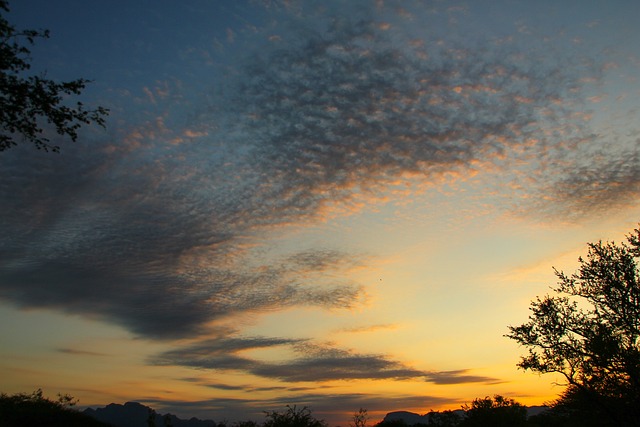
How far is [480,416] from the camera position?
251 ft

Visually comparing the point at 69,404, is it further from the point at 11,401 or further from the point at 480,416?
the point at 480,416

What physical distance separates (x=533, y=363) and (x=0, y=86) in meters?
39.3

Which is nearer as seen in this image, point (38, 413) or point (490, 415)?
point (38, 413)

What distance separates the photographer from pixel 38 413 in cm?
3105

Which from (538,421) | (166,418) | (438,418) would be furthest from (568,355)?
(438,418)

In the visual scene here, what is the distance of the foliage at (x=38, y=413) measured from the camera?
29781mm

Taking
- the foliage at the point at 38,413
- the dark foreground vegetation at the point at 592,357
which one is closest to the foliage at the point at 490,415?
the dark foreground vegetation at the point at 592,357

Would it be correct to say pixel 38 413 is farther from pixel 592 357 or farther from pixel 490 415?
pixel 490 415

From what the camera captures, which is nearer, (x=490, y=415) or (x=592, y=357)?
(x=592, y=357)

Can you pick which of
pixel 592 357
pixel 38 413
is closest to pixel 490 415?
pixel 592 357

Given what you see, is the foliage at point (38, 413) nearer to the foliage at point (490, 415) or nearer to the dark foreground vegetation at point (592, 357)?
the dark foreground vegetation at point (592, 357)

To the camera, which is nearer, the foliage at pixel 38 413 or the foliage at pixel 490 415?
the foliage at pixel 38 413

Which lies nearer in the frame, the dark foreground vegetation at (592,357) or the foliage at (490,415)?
the dark foreground vegetation at (592,357)

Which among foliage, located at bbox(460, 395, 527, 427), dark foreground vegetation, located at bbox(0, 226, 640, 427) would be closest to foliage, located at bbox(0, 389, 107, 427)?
dark foreground vegetation, located at bbox(0, 226, 640, 427)
